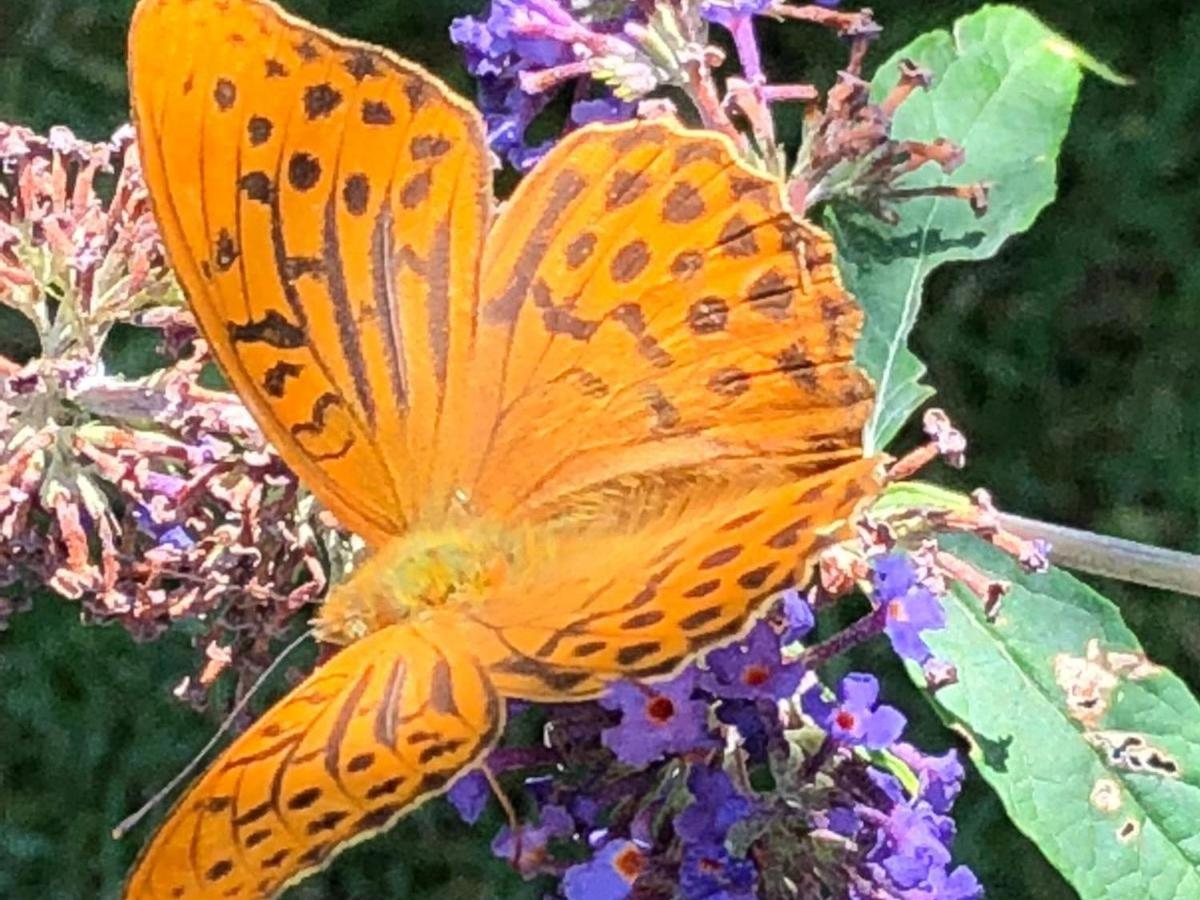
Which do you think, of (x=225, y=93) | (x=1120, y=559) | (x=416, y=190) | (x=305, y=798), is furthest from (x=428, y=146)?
(x=1120, y=559)

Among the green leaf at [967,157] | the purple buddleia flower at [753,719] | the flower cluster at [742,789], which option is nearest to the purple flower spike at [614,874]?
the flower cluster at [742,789]

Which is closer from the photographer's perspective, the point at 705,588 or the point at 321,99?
the point at 705,588

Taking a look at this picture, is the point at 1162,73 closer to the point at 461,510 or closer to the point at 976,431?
the point at 976,431

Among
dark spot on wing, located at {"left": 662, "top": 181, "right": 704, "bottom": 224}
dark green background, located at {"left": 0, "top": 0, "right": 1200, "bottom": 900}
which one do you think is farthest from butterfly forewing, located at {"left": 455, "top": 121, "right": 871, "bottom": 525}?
dark green background, located at {"left": 0, "top": 0, "right": 1200, "bottom": 900}

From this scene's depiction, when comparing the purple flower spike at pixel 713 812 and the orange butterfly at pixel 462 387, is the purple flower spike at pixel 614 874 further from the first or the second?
the orange butterfly at pixel 462 387

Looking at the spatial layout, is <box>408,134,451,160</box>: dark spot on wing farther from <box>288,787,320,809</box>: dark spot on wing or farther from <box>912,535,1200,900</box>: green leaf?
<box>912,535,1200,900</box>: green leaf

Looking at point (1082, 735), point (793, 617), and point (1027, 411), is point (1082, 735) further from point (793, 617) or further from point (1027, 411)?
point (1027, 411)
